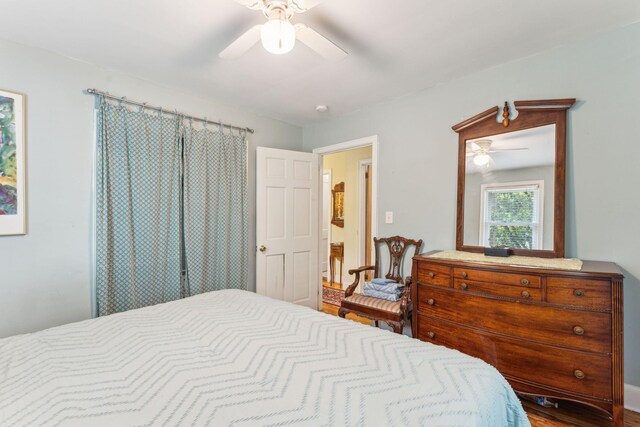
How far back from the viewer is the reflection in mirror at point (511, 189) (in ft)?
7.09

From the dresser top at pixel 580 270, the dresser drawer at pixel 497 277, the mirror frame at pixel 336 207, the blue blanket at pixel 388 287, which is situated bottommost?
the blue blanket at pixel 388 287

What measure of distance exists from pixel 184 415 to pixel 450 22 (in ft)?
7.41

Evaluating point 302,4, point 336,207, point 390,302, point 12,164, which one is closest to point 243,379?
point 302,4

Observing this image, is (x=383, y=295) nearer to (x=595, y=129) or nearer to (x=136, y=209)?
(x=595, y=129)

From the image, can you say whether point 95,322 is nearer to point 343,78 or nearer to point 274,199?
point 274,199

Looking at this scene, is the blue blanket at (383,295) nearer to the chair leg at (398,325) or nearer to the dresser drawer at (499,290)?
the chair leg at (398,325)

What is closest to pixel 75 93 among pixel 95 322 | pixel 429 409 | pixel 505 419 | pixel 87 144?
pixel 87 144

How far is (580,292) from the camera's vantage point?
5.54 feet

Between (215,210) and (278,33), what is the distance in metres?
1.95

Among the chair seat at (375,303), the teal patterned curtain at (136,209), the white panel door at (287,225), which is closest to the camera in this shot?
the teal patterned curtain at (136,209)

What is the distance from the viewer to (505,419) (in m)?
1.01

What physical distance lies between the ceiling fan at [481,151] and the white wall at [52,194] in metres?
2.91

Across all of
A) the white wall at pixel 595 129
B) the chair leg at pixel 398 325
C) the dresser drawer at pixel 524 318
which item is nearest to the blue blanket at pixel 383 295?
the chair leg at pixel 398 325

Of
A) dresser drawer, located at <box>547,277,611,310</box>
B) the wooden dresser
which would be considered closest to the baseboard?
the wooden dresser
